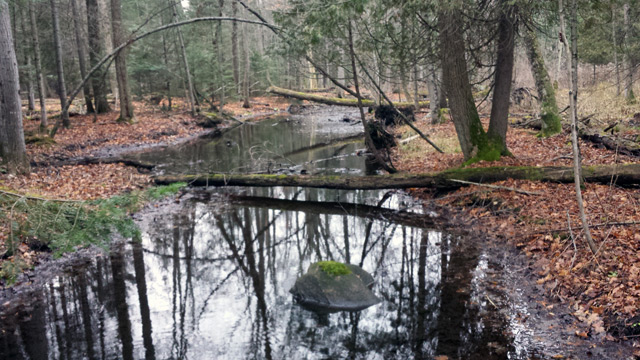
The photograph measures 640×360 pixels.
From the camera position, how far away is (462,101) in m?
10.8

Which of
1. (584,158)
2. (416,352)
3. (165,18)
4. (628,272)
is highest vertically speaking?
(165,18)

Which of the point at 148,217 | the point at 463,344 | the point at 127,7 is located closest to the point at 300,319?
the point at 463,344

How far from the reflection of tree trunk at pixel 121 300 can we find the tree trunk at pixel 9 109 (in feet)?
16.4

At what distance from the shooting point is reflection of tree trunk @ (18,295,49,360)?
506 cm

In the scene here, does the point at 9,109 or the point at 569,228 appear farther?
the point at 9,109

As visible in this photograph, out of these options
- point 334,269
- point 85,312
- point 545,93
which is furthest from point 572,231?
point 545,93

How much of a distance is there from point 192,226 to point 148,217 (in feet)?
3.91

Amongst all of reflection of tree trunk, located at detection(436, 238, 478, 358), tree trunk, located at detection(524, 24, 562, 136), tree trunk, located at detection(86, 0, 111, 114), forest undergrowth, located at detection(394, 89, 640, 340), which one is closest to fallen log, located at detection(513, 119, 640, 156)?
forest undergrowth, located at detection(394, 89, 640, 340)

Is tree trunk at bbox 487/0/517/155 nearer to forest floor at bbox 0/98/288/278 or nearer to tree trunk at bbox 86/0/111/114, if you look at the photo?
forest floor at bbox 0/98/288/278

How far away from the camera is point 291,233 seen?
30.8 ft

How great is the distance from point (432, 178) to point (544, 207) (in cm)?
268

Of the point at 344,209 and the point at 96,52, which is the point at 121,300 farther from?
the point at 96,52

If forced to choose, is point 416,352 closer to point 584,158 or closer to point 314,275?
point 314,275

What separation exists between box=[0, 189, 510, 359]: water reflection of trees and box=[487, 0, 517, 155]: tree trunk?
3666 mm
